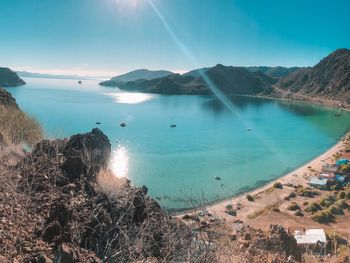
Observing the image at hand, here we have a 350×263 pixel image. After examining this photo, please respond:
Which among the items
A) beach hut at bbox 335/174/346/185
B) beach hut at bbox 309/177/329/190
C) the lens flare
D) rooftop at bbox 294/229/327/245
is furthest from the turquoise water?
beach hut at bbox 335/174/346/185

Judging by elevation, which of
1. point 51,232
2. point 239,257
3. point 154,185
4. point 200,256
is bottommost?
point 154,185

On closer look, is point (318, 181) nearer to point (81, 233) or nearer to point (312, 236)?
point (312, 236)

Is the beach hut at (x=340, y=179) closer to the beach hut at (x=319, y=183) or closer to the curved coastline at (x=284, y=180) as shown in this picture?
the beach hut at (x=319, y=183)

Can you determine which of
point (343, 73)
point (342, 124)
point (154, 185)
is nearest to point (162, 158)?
point (154, 185)

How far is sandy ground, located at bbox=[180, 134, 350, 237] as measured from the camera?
867 inches

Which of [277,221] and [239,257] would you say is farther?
[277,221]

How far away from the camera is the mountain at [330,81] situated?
158125 millimetres

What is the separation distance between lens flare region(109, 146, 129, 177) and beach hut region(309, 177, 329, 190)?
1950 centimetres

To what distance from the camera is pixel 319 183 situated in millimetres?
33125

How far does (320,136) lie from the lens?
7056 centimetres

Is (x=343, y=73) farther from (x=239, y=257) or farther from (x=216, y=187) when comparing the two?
(x=239, y=257)

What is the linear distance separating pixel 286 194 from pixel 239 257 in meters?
27.1

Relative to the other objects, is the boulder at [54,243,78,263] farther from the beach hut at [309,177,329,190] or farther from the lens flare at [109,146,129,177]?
the beach hut at [309,177,329,190]

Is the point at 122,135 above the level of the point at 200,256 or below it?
below
